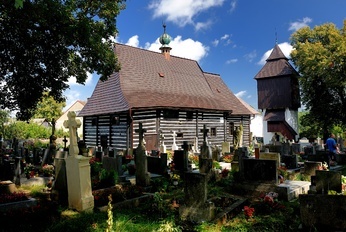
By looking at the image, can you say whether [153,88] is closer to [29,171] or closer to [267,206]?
[29,171]

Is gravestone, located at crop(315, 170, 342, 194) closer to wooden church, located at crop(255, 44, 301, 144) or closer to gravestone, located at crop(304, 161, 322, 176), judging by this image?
gravestone, located at crop(304, 161, 322, 176)

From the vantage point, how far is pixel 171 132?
2098cm

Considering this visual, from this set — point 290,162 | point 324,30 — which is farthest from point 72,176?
point 324,30

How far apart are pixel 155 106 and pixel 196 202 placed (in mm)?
13611

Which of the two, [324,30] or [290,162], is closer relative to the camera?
Result: [290,162]

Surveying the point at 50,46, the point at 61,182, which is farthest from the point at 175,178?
the point at 50,46

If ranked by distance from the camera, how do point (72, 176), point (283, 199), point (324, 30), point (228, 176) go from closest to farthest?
1. point (72, 176)
2. point (283, 199)
3. point (228, 176)
4. point (324, 30)

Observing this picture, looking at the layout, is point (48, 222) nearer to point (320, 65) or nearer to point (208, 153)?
point (208, 153)

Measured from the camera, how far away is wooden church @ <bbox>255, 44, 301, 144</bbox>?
35.3 m

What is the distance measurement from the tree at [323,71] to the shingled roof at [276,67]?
7.87 feet

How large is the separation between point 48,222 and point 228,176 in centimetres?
655

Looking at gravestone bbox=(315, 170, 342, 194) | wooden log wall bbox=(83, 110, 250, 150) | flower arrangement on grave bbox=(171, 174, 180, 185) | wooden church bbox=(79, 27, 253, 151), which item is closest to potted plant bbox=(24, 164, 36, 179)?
flower arrangement on grave bbox=(171, 174, 180, 185)

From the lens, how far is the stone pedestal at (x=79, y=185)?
644cm

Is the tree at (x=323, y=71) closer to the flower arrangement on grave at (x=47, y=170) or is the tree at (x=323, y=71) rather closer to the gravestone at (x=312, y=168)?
the gravestone at (x=312, y=168)
